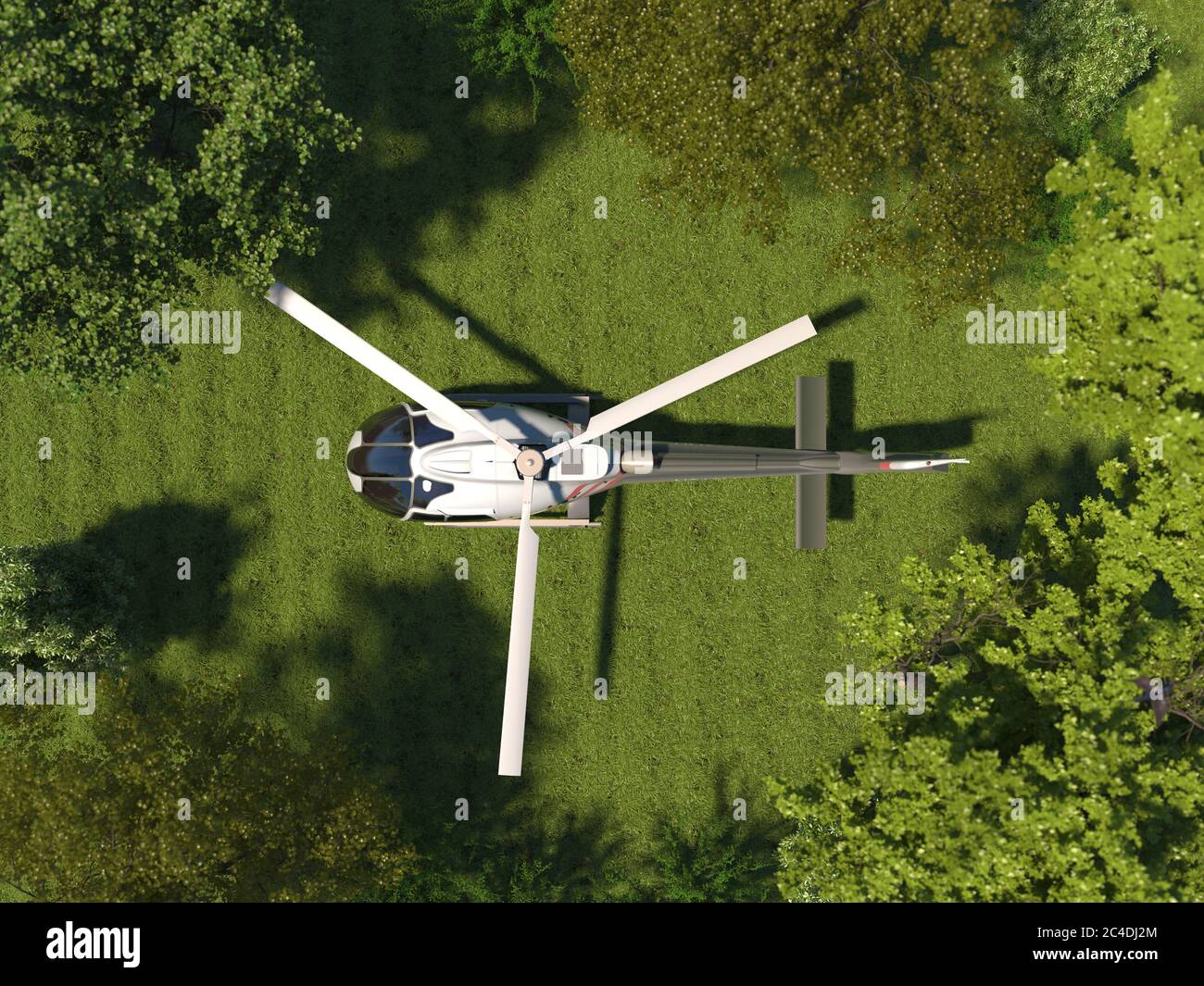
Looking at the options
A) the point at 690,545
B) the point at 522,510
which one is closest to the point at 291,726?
the point at 522,510

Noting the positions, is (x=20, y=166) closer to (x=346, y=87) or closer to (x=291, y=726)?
(x=346, y=87)

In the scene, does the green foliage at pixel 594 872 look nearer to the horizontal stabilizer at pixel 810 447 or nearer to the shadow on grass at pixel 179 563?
the horizontal stabilizer at pixel 810 447

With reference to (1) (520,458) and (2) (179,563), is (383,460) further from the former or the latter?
(2) (179,563)

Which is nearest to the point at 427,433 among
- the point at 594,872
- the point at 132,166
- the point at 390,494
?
the point at 390,494

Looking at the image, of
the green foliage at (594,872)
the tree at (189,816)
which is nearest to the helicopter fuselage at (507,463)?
the tree at (189,816)
